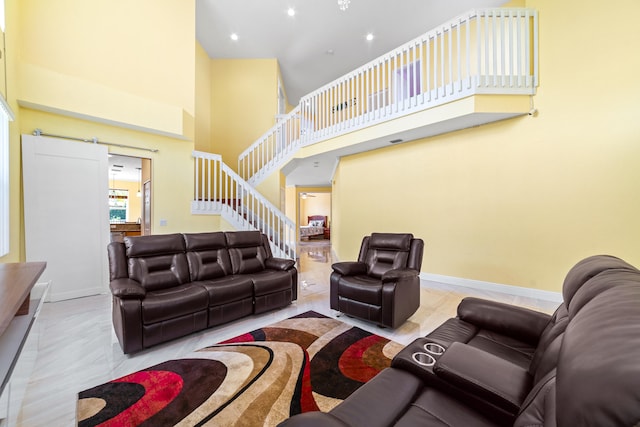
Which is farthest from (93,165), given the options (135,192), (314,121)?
(135,192)

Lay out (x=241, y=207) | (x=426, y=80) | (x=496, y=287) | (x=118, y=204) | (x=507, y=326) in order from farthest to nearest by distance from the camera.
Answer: (x=118, y=204)
(x=241, y=207)
(x=426, y=80)
(x=496, y=287)
(x=507, y=326)

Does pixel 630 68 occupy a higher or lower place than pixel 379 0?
lower

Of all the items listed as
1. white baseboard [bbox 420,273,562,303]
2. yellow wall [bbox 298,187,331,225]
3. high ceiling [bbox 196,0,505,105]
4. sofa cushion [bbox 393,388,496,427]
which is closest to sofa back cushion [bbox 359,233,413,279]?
white baseboard [bbox 420,273,562,303]

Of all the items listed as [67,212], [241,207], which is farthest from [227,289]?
[241,207]

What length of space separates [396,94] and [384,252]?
8.97 ft

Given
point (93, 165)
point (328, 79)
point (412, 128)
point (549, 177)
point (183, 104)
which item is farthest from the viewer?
point (328, 79)

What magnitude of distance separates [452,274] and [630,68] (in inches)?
135

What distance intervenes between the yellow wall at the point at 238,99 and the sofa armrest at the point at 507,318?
22.2 feet

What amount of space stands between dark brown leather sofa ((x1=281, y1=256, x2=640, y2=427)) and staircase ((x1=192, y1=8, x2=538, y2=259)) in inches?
127

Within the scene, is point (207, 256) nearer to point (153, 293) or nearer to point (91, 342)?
point (153, 293)

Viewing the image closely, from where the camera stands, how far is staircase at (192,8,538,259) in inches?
142

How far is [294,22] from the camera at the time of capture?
232 inches

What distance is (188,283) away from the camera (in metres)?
2.86

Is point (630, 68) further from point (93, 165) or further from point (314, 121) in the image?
point (93, 165)
